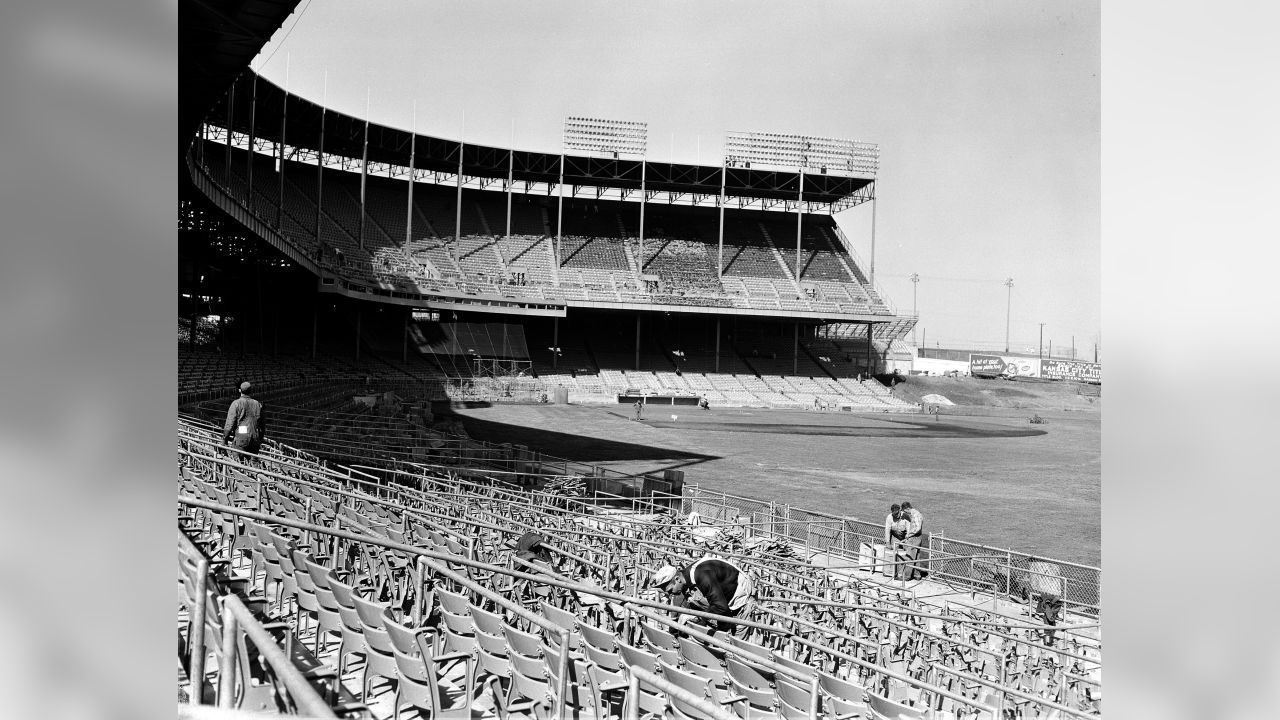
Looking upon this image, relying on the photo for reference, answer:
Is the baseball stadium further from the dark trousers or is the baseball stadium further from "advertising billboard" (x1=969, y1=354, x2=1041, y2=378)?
"advertising billboard" (x1=969, y1=354, x2=1041, y2=378)

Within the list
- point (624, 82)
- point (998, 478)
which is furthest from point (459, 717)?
point (624, 82)

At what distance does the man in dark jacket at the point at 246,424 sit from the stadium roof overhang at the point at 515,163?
28.7m

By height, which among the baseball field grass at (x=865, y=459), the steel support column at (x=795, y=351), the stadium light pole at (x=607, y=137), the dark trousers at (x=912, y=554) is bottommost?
the baseball field grass at (x=865, y=459)

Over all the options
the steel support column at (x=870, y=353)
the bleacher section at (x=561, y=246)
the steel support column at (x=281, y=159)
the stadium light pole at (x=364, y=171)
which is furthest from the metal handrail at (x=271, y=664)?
the steel support column at (x=870, y=353)

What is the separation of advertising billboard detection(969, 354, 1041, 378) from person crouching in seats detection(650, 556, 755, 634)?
234ft

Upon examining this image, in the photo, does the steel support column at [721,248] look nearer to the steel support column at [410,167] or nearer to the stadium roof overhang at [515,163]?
the stadium roof overhang at [515,163]

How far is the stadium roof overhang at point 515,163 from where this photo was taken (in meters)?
37.5

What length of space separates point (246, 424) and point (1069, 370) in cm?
8514

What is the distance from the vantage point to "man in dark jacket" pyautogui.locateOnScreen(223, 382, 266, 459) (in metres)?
9.01

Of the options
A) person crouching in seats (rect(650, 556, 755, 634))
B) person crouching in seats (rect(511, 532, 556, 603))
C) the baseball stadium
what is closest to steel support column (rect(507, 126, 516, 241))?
the baseball stadium

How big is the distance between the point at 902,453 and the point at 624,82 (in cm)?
3231

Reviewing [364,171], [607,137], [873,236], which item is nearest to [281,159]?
[364,171]

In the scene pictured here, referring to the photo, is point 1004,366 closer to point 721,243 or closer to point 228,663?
point 721,243
